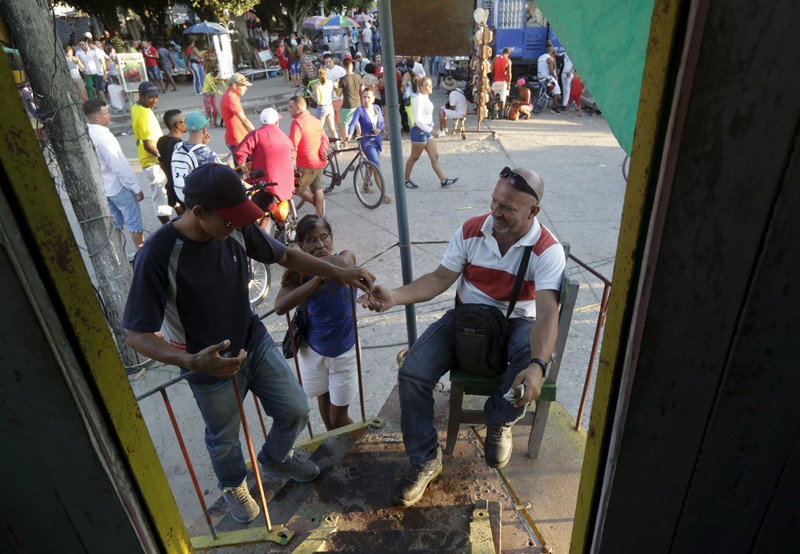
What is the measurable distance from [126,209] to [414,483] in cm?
514

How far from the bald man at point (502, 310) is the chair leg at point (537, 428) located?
0.19m

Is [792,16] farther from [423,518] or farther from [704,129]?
[423,518]

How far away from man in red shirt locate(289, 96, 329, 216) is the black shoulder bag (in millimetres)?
4915

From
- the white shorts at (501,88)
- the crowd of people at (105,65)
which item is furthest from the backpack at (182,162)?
the white shorts at (501,88)

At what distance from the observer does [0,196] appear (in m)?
0.86

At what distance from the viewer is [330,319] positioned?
10.8 ft

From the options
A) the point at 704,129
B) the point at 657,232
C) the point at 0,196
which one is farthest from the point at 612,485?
the point at 0,196

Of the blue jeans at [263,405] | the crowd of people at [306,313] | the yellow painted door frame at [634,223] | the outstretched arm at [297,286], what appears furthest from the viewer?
the outstretched arm at [297,286]

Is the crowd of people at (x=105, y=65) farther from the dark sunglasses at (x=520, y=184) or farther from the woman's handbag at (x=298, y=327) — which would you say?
the dark sunglasses at (x=520, y=184)

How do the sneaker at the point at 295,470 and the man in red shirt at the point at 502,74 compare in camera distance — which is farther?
the man in red shirt at the point at 502,74

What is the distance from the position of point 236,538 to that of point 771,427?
8.31 ft

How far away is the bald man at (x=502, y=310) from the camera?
2.75 m

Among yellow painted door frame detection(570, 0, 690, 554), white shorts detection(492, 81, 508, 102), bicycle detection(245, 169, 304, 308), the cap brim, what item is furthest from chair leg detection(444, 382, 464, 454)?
white shorts detection(492, 81, 508, 102)

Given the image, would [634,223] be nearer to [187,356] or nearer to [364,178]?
[187,356]
